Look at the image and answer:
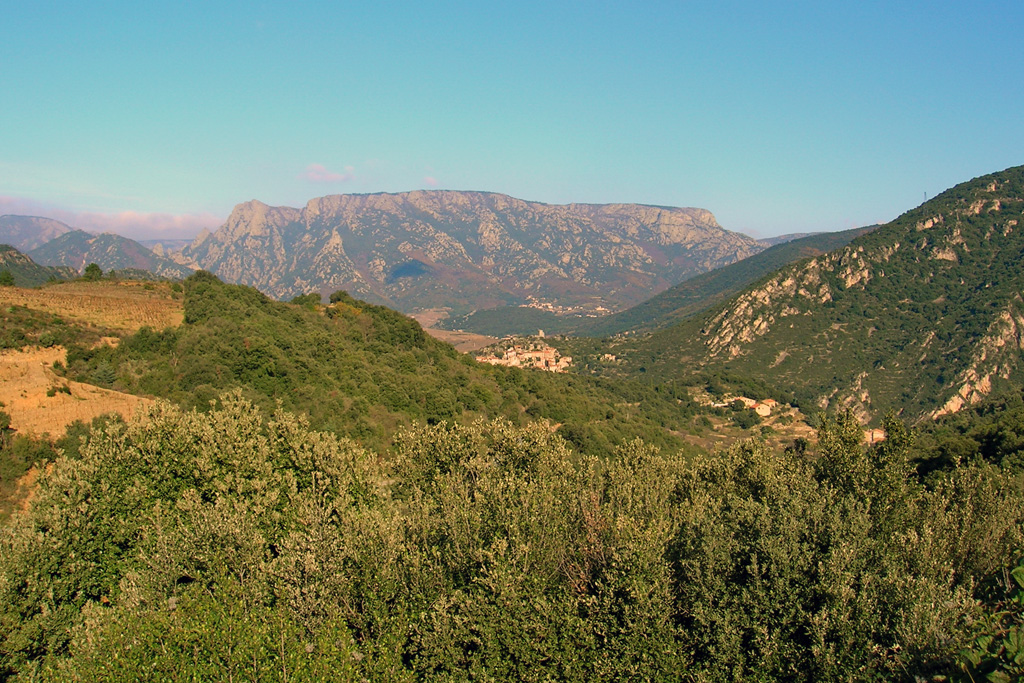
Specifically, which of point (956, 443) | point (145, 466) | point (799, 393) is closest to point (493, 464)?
point (145, 466)

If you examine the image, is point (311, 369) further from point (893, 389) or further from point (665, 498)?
point (893, 389)

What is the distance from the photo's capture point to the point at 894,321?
151625mm

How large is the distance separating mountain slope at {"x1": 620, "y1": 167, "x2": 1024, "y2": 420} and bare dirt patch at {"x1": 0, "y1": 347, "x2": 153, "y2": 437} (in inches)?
4906

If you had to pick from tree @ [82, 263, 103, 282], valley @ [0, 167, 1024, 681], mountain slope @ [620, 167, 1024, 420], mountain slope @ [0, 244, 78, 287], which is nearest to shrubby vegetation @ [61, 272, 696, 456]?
valley @ [0, 167, 1024, 681]

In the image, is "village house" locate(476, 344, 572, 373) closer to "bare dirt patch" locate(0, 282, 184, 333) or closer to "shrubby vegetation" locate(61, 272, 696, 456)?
"shrubby vegetation" locate(61, 272, 696, 456)

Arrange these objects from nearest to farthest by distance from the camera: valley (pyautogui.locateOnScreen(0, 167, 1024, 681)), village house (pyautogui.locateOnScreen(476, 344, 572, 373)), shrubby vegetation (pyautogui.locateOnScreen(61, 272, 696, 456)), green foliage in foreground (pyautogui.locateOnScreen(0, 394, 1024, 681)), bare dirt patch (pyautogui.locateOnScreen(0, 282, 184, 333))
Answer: green foliage in foreground (pyautogui.locateOnScreen(0, 394, 1024, 681)) < valley (pyautogui.locateOnScreen(0, 167, 1024, 681)) < shrubby vegetation (pyautogui.locateOnScreen(61, 272, 696, 456)) < bare dirt patch (pyautogui.locateOnScreen(0, 282, 184, 333)) < village house (pyautogui.locateOnScreen(476, 344, 572, 373))

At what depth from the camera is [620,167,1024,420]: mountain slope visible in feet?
412

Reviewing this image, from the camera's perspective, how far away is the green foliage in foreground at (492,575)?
18719 millimetres

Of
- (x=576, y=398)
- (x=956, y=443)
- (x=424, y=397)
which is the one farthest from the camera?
(x=576, y=398)

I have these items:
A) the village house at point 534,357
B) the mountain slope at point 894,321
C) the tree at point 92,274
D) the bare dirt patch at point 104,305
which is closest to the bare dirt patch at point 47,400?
the bare dirt patch at point 104,305

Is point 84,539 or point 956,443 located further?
point 956,443

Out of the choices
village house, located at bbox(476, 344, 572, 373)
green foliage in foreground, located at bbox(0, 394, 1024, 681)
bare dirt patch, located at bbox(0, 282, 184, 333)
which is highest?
bare dirt patch, located at bbox(0, 282, 184, 333)

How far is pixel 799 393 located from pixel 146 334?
124986mm

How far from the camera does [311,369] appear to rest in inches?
2475
